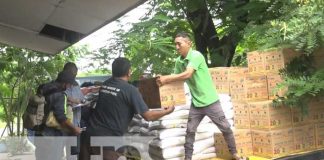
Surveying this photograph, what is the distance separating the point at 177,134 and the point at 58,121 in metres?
1.36

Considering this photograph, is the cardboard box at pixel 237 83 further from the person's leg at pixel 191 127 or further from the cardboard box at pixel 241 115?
the person's leg at pixel 191 127

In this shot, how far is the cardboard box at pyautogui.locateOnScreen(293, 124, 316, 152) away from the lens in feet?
14.2

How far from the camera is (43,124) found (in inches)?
179

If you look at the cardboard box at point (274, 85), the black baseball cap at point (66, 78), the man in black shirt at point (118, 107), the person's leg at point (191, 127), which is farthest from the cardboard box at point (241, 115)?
the black baseball cap at point (66, 78)

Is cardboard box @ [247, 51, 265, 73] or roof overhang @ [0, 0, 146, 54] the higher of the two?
roof overhang @ [0, 0, 146, 54]

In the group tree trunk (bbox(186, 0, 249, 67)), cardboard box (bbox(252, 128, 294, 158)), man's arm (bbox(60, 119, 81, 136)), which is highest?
tree trunk (bbox(186, 0, 249, 67))

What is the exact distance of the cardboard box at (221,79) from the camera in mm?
4531

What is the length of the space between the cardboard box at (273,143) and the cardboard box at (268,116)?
0.21ft

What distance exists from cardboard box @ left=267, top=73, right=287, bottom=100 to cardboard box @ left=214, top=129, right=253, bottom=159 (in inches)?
19.2

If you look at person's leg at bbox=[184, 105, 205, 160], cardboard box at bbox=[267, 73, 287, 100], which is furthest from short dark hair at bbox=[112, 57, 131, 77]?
cardboard box at bbox=[267, 73, 287, 100]

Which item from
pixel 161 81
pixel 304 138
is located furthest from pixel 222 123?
pixel 304 138

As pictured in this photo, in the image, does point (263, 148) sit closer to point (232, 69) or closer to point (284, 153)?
point (284, 153)

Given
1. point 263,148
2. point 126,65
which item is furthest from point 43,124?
point 263,148

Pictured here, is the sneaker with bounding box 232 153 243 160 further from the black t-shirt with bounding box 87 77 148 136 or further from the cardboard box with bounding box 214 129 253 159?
the black t-shirt with bounding box 87 77 148 136
